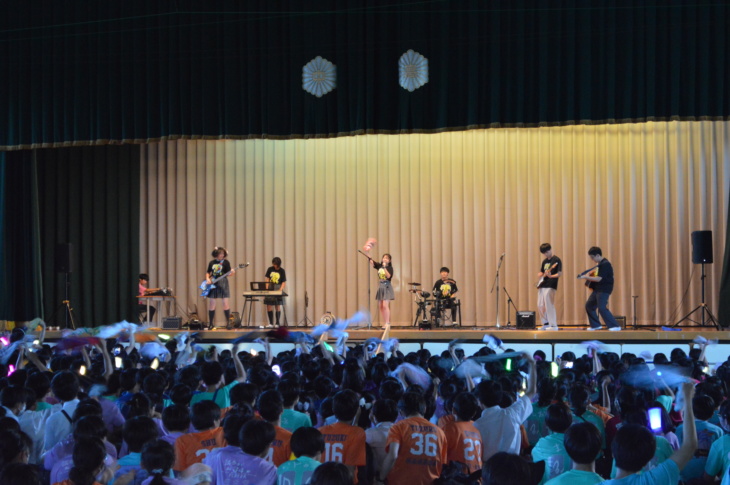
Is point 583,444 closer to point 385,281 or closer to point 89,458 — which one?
point 89,458

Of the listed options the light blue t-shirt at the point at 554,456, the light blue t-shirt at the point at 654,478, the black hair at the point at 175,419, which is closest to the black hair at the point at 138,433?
the black hair at the point at 175,419

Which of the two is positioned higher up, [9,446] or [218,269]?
[218,269]

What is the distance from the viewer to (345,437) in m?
4.71

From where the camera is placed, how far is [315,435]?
13.6 feet

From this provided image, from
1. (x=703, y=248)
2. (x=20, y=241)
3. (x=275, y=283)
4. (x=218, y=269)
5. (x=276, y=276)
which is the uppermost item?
(x=20, y=241)

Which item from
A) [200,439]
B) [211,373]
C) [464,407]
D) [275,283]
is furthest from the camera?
[275,283]

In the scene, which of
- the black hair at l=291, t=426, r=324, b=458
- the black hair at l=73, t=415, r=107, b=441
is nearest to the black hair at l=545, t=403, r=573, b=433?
the black hair at l=291, t=426, r=324, b=458

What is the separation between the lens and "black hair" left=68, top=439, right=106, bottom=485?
11.9 ft

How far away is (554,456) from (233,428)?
174 cm

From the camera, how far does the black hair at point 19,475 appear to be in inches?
130

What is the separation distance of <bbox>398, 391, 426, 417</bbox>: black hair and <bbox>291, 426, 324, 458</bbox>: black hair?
2.98ft

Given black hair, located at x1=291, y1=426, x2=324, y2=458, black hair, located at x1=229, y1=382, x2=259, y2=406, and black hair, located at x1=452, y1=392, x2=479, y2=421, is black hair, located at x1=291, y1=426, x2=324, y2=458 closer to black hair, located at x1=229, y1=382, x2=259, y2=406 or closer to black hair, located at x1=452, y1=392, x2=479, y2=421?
black hair, located at x1=452, y1=392, x2=479, y2=421

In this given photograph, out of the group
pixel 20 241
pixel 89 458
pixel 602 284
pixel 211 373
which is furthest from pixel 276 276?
pixel 89 458

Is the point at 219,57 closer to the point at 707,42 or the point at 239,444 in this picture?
the point at 707,42
